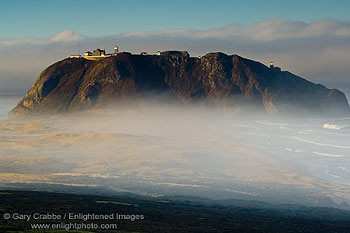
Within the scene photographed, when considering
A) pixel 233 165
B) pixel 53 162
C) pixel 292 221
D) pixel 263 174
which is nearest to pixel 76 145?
pixel 53 162

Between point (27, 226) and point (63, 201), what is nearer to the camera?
point (27, 226)

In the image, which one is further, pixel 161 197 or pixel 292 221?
pixel 161 197

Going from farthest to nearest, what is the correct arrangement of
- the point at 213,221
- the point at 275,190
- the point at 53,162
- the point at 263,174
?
1. the point at 53,162
2. the point at 263,174
3. the point at 275,190
4. the point at 213,221

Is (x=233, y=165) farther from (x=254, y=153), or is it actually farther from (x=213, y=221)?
(x=213, y=221)

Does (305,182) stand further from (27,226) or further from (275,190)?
(27,226)

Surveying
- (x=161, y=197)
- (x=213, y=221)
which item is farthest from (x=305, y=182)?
(x=213, y=221)

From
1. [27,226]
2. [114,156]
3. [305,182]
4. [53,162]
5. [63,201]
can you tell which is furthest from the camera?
[114,156]
